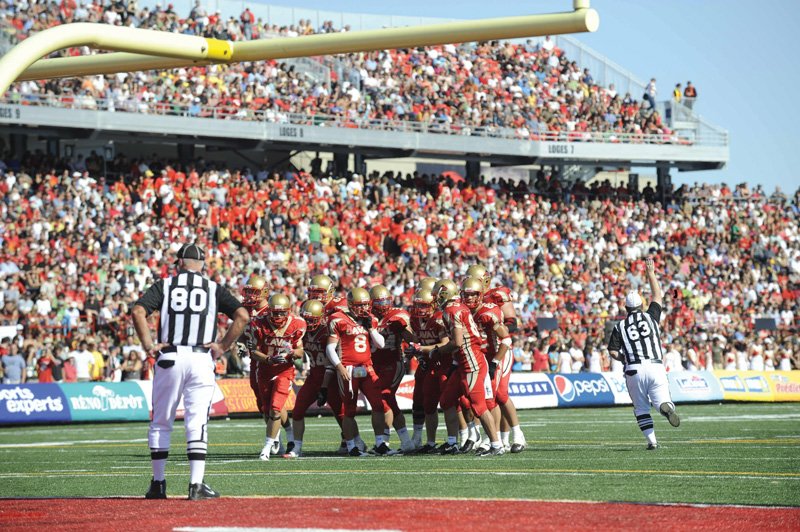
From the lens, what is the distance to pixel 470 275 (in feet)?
43.5

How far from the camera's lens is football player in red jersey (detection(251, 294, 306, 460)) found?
1282 centimetres

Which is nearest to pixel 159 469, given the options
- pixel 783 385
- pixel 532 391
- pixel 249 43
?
pixel 249 43

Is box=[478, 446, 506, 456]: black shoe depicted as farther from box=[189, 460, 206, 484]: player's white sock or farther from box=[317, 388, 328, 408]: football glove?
box=[189, 460, 206, 484]: player's white sock

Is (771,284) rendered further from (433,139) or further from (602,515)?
(602,515)

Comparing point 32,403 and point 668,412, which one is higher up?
point 668,412

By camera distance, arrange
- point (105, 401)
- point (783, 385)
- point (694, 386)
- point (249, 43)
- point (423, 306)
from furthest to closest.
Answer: point (783, 385)
point (694, 386)
point (105, 401)
point (423, 306)
point (249, 43)

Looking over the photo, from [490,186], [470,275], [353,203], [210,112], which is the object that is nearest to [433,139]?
[490,186]

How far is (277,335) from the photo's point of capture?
12914 mm

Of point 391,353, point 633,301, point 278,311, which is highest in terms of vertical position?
point 633,301

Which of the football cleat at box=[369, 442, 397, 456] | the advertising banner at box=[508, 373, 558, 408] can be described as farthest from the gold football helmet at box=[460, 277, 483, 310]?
the advertising banner at box=[508, 373, 558, 408]

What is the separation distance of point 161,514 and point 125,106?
2250 centimetres

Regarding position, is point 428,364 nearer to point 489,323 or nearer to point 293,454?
point 489,323

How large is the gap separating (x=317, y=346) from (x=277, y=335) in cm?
69

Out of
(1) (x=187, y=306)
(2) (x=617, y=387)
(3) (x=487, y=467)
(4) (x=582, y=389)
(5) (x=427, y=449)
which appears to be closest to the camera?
(1) (x=187, y=306)
